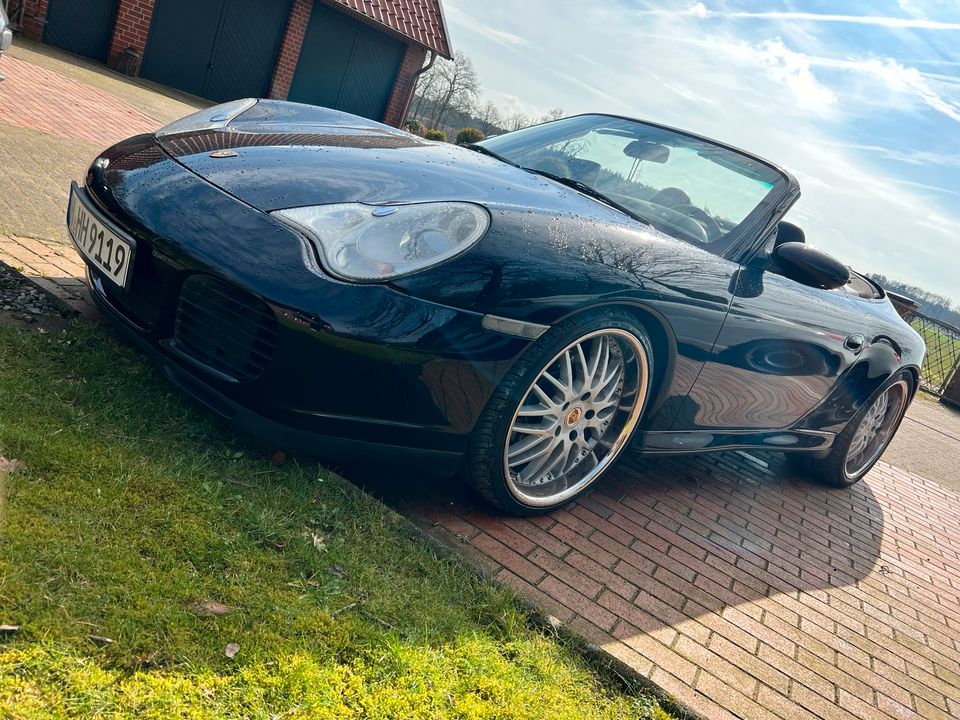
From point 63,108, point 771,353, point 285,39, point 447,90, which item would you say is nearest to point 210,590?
point 771,353

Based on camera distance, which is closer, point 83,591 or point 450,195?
point 83,591

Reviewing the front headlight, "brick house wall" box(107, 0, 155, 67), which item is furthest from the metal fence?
"brick house wall" box(107, 0, 155, 67)

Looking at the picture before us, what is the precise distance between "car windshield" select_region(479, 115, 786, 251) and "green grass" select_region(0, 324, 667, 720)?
68.2 inches

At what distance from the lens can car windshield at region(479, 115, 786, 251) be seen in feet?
11.2

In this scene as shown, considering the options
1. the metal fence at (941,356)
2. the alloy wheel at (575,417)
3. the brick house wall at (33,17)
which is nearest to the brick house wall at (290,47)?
the brick house wall at (33,17)

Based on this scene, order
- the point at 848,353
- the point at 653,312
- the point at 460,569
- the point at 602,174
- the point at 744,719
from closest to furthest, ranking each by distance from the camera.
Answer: the point at 744,719, the point at 460,569, the point at 653,312, the point at 602,174, the point at 848,353

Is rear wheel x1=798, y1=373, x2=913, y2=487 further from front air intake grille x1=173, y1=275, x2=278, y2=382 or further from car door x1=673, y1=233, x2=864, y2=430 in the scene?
front air intake grille x1=173, y1=275, x2=278, y2=382

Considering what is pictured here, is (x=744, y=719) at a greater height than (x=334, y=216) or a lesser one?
lesser

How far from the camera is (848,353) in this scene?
395 centimetres

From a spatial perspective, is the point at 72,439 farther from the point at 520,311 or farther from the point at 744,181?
the point at 744,181

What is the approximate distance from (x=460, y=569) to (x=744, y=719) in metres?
0.89

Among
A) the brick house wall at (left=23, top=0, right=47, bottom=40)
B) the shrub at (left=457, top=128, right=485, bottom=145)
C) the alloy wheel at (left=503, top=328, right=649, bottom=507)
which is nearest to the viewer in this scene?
the alloy wheel at (left=503, top=328, right=649, bottom=507)

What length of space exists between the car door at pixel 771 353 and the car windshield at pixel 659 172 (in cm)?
25

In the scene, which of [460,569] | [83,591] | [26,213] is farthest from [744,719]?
[26,213]
